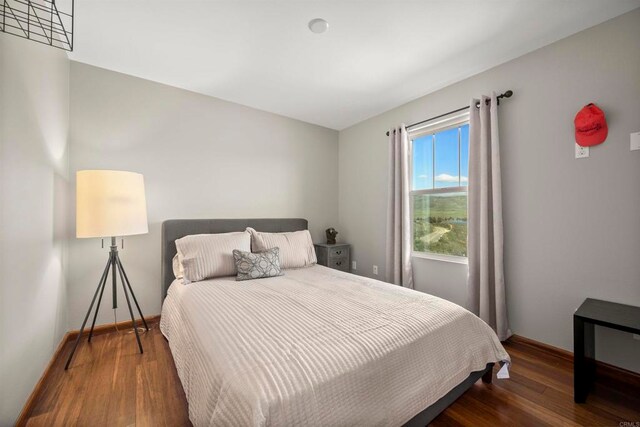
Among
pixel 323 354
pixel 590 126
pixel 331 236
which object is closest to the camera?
pixel 323 354

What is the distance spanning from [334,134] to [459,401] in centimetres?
364

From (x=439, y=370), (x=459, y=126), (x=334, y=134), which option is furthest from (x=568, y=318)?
(x=334, y=134)

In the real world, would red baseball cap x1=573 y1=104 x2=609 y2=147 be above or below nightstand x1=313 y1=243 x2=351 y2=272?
above

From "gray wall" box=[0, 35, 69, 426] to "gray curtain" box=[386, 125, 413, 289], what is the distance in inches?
121

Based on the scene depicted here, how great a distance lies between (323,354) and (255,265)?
1.46 metres

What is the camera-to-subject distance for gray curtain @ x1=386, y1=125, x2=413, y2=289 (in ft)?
10.2

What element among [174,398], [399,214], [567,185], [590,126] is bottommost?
[174,398]

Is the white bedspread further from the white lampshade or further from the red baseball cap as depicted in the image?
the red baseball cap

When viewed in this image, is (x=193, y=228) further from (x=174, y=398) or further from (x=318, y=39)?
(x=318, y=39)

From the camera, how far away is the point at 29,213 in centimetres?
159

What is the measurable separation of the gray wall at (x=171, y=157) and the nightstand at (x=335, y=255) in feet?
1.90

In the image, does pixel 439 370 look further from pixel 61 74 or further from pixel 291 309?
pixel 61 74

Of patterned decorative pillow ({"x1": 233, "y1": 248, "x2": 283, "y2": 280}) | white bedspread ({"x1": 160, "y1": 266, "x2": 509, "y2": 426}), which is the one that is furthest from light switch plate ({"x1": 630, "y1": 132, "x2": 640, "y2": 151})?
patterned decorative pillow ({"x1": 233, "y1": 248, "x2": 283, "y2": 280})

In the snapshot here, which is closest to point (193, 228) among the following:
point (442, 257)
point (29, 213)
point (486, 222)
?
point (29, 213)
